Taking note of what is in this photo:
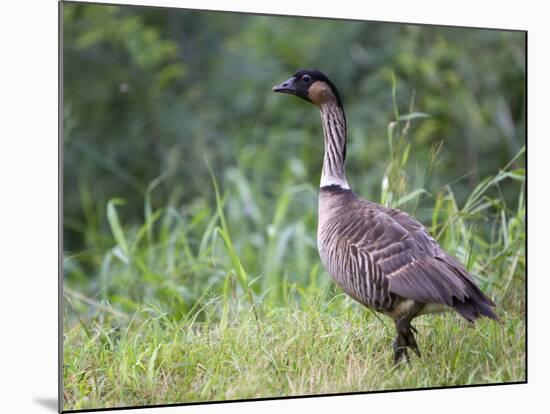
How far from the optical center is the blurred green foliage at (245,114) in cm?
730

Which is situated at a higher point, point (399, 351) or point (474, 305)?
point (474, 305)

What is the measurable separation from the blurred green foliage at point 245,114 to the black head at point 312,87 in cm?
204

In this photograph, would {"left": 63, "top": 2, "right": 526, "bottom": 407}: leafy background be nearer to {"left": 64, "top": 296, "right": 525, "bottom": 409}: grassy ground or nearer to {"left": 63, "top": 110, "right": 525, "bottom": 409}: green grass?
{"left": 63, "top": 110, "right": 525, "bottom": 409}: green grass

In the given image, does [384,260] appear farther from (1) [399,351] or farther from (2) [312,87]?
(2) [312,87]

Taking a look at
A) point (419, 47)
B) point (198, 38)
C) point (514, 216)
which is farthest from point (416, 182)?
point (198, 38)

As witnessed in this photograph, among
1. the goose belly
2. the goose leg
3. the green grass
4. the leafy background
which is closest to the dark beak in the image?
the green grass

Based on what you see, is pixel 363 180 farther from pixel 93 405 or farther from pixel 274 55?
pixel 93 405

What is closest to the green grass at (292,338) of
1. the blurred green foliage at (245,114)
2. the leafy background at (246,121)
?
the leafy background at (246,121)

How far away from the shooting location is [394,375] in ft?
15.7

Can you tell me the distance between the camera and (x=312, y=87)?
4.84 m

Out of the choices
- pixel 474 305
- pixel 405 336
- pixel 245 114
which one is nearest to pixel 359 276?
pixel 405 336

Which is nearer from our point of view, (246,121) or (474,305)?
(474,305)

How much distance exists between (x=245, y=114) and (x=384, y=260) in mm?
3999

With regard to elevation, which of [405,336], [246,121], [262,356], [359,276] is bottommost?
[262,356]
